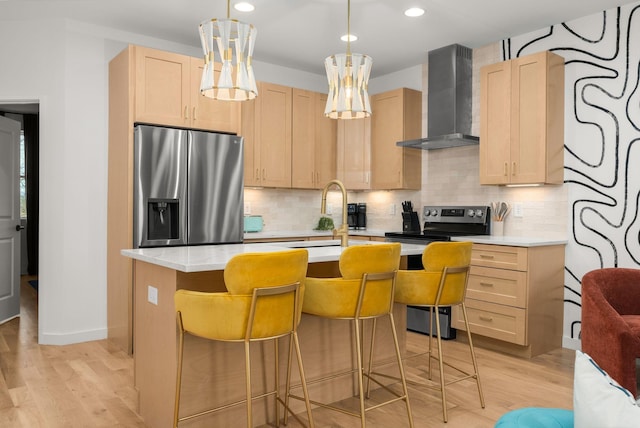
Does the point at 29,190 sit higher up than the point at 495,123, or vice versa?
the point at 495,123

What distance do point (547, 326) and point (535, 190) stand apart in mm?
1199

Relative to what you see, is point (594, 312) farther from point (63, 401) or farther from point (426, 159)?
point (63, 401)

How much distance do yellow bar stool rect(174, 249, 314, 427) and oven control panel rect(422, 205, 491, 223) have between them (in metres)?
3.00

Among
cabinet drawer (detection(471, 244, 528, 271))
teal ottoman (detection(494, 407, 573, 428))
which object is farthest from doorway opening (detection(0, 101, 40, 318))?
teal ottoman (detection(494, 407, 573, 428))

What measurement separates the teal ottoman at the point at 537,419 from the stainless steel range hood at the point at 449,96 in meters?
3.77

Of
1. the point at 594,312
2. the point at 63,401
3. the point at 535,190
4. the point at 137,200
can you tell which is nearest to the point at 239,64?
the point at 137,200

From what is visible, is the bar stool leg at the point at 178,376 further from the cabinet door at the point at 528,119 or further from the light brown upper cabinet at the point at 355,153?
the light brown upper cabinet at the point at 355,153

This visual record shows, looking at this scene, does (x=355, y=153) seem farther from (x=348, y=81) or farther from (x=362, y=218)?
(x=348, y=81)

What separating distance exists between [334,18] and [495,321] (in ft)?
9.45

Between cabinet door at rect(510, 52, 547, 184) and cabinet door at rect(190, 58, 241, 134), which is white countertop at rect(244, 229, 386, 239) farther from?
cabinet door at rect(510, 52, 547, 184)

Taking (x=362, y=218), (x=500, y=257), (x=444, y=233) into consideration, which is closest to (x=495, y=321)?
(x=500, y=257)

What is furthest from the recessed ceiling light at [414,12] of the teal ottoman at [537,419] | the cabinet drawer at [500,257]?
the teal ottoman at [537,419]

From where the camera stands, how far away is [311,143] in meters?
5.60

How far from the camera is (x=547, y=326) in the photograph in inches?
162
